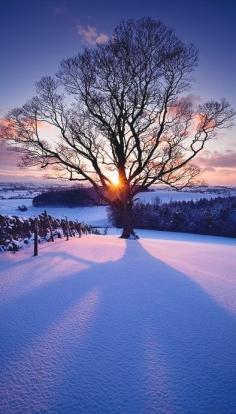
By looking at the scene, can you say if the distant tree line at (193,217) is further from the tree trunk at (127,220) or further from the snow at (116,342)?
the snow at (116,342)

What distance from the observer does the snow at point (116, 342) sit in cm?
254

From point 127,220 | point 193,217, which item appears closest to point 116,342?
point 127,220

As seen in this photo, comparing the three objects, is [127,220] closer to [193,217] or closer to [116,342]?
[116,342]

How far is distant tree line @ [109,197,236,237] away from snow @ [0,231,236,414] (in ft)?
88.0

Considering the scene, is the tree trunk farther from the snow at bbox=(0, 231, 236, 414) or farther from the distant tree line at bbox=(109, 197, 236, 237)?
the distant tree line at bbox=(109, 197, 236, 237)

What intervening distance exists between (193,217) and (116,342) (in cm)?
3248

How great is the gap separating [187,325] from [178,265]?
3804 millimetres

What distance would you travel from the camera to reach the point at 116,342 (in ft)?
11.4

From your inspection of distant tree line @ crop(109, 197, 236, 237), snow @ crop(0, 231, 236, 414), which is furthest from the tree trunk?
distant tree line @ crop(109, 197, 236, 237)

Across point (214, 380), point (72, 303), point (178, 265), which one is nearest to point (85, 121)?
point (178, 265)

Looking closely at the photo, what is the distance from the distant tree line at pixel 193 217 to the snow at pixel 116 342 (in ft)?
88.0

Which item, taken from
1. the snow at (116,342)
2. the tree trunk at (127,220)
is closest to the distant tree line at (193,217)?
the tree trunk at (127,220)

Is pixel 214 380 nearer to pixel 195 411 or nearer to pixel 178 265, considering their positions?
pixel 195 411

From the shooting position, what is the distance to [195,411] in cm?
239
